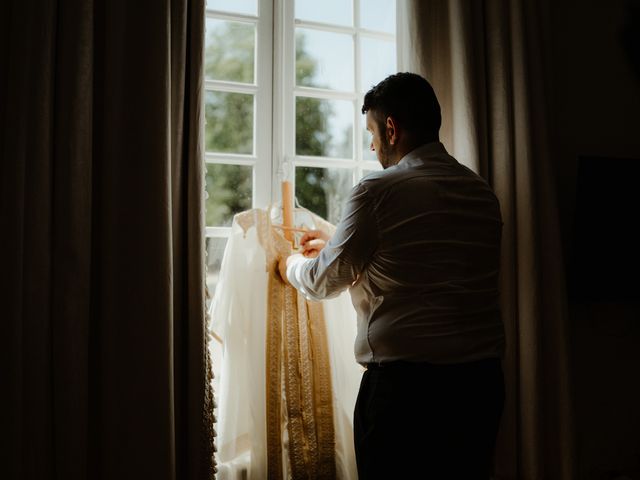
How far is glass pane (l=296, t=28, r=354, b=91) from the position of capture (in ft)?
6.15

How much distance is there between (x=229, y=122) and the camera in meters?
1.77

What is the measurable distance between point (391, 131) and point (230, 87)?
26.3 inches

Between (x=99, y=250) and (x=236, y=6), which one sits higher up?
(x=236, y=6)

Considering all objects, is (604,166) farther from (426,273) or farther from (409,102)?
(426,273)

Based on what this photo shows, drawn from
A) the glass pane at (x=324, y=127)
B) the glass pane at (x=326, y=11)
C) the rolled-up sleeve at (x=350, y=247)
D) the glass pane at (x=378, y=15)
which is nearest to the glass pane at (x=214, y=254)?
the glass pane at (x=324, y=127)

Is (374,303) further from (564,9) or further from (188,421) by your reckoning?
(564,9)

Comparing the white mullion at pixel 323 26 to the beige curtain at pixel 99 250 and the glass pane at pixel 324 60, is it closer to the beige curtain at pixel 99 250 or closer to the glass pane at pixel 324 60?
the glass pane at pixel 324 60

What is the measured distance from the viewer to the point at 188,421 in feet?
4.39

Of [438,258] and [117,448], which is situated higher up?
[438,258]

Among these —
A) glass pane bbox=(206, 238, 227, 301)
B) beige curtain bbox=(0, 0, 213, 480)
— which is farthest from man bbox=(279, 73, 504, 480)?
glass pane bbox=(206, 238, 227, 301)

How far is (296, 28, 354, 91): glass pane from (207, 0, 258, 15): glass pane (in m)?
0.18

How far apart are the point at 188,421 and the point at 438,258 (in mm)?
759

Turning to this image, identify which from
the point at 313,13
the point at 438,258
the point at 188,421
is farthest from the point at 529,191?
the point at 188,421

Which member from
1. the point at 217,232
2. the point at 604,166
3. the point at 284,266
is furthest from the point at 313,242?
the point at 604,166
